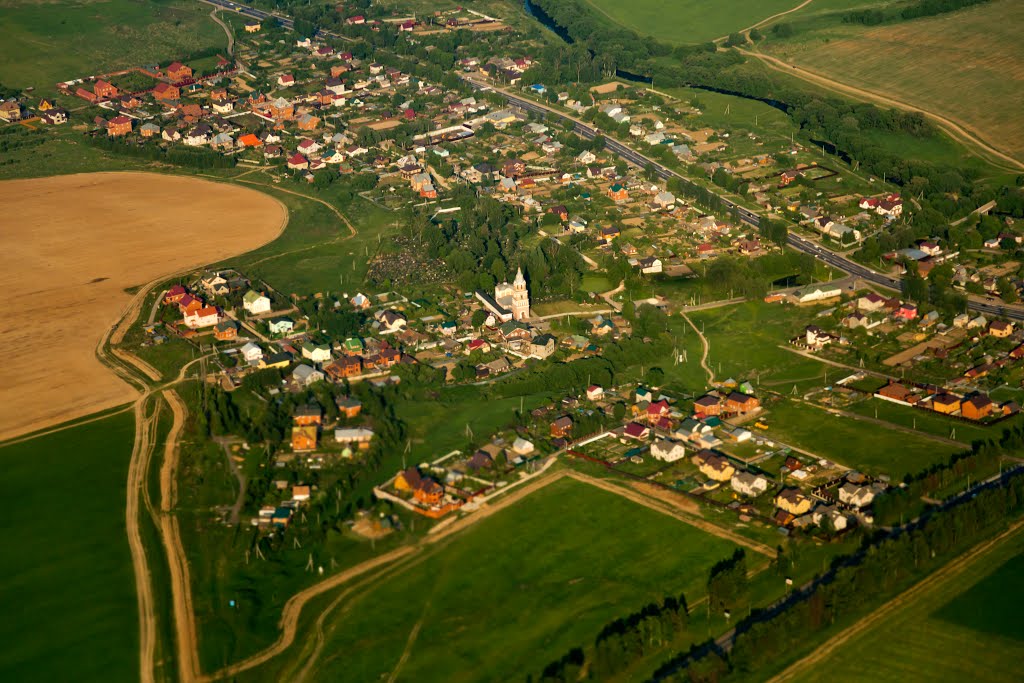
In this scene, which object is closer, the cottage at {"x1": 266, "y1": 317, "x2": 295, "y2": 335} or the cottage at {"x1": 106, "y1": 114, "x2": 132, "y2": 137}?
the cottage at {"x1": 266, "y1": 317, "x2": 295, "y2": 335}

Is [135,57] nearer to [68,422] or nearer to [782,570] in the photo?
[68,422]

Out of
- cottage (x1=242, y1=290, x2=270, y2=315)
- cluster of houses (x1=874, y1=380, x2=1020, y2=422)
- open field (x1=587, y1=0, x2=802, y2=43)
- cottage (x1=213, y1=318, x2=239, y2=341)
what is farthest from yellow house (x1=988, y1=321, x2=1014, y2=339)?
open field (x1=587, y1=0, x2=802, y2=43)

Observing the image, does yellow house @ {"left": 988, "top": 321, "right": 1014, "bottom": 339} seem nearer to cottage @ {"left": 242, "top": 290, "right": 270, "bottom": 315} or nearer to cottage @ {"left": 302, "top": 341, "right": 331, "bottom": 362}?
cottage @ {"left": 302, "top": 341, "right": 331, "bottom": 362}

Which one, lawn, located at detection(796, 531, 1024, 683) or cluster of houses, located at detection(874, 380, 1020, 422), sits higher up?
cluster of houses, located at detection(874, 380, 1020, 422)

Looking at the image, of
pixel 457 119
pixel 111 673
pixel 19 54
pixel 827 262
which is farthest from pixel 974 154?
pixel 19 54

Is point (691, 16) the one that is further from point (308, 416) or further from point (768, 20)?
point (308, 416)

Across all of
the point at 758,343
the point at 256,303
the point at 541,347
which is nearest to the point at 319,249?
the point at 256,303
